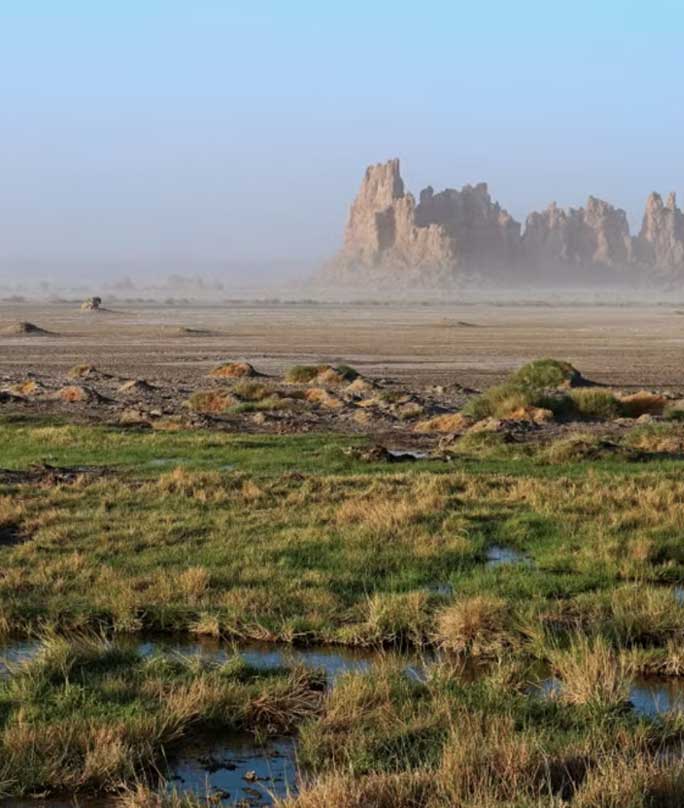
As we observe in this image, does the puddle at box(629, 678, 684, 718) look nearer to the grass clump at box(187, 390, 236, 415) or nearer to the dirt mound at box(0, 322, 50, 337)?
the grass clump at box(187, 390, 236, 415)

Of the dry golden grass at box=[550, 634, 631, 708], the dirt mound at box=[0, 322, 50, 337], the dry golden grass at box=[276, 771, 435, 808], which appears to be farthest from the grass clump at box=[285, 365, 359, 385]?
the dirt mound at box=[0, 322, 50, 337]

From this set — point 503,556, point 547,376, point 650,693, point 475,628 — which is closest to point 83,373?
point 547,376

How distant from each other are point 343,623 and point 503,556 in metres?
3.46

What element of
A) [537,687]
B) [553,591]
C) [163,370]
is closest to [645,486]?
[553,591]

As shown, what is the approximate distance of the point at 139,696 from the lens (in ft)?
29.2

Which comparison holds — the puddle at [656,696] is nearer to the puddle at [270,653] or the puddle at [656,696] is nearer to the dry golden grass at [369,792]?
the puddle at [270,653]

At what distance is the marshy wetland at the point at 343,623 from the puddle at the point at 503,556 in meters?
0.07

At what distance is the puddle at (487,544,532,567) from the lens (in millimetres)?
13562

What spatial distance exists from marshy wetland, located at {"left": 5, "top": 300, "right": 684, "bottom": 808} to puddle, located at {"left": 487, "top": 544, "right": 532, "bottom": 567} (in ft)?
0.23

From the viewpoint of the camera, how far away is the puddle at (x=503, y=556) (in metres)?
13.6

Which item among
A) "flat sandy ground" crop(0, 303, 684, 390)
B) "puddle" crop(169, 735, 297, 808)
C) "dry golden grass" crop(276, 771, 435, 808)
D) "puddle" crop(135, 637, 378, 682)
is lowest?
"flat sandy ground" crop(0, 303, 684, 390)

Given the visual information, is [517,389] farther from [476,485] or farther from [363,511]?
[363,511]

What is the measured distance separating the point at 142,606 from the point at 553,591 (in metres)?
4.12

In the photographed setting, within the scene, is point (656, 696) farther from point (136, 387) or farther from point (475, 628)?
point (136, 387)
